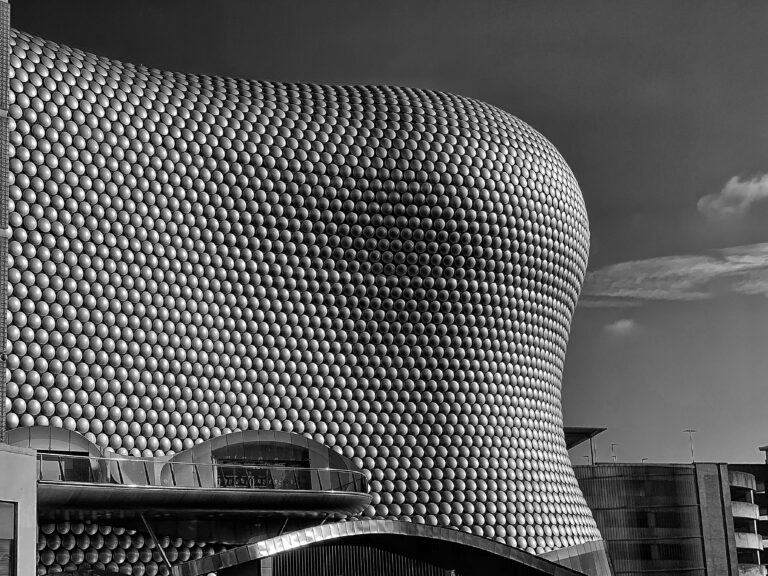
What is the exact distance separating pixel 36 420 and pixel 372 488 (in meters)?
9.75

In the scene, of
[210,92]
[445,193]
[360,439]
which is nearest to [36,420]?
[360,439]

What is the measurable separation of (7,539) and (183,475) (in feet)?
27.5

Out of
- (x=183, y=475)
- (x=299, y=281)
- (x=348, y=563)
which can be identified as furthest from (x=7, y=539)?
(x=348, y=563)

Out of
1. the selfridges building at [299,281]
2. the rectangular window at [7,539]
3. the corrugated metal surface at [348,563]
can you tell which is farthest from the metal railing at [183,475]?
the rectangular window at [7,539]

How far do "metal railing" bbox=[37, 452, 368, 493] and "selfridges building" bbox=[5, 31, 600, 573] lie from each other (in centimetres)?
315

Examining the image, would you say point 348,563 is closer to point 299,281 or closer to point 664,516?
point 299,281

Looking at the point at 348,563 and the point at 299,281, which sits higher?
the point at 299,281

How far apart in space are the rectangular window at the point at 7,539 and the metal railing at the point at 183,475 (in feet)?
18.9

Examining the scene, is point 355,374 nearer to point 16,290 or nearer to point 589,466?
point 16,290

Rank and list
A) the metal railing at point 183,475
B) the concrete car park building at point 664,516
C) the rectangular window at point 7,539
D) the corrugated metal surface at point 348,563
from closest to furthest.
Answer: the rectangular window at point 7,539 < the metal railing at point 183,475 < the corrugated metal surface at point 348,563 < the concrete car park building at point 664,516

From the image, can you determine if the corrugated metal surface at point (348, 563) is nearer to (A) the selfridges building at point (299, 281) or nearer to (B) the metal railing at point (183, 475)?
(A) the selfridges building at point (299, 281)

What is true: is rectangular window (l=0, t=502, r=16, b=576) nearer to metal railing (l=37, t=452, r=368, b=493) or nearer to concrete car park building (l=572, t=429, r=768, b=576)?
metal railing (l=37, t=452, r=368, b=493)

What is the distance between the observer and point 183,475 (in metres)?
22.2

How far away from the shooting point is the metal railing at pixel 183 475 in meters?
20.2
